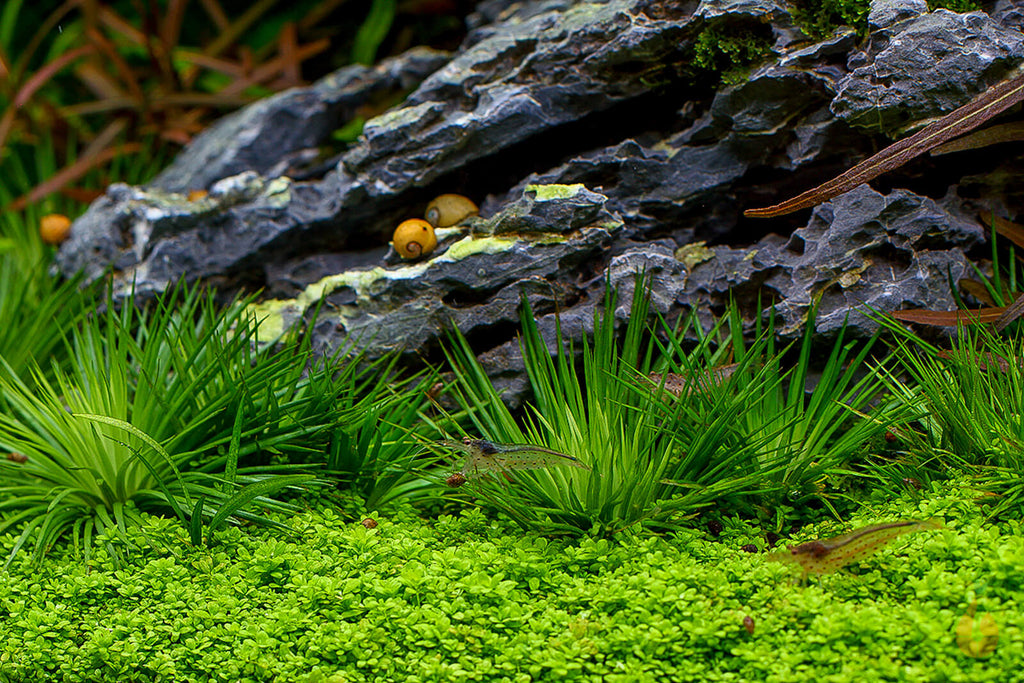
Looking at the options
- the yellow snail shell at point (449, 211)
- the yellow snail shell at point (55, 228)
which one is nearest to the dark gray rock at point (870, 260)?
the yellow snail shell at point (449, 211)

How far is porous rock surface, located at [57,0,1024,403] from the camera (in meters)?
2.58

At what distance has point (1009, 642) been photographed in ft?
5.08

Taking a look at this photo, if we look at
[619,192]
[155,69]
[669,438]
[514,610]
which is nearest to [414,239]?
[619,192]

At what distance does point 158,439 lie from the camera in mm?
2469

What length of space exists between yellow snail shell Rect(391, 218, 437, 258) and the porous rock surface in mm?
44

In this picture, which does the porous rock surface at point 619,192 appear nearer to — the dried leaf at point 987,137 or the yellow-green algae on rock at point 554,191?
the yellow-green algae on rock at point 554,191

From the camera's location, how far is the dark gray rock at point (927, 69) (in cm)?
242

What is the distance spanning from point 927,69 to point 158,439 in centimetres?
273

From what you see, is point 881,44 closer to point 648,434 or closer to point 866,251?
point 866,251

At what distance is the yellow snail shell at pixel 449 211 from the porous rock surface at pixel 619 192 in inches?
3.4

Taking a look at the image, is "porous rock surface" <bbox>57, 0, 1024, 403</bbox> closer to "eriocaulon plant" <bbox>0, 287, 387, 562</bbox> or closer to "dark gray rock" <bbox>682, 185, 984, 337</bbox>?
"dark gray rock" <bbox>682, 185, 984, 337</bbox>

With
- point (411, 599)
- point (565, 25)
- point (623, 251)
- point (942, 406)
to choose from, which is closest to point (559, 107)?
point (565, 25)

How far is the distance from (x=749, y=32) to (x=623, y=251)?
92 cm

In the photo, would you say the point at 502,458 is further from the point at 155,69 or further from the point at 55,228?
the point at 155,69
